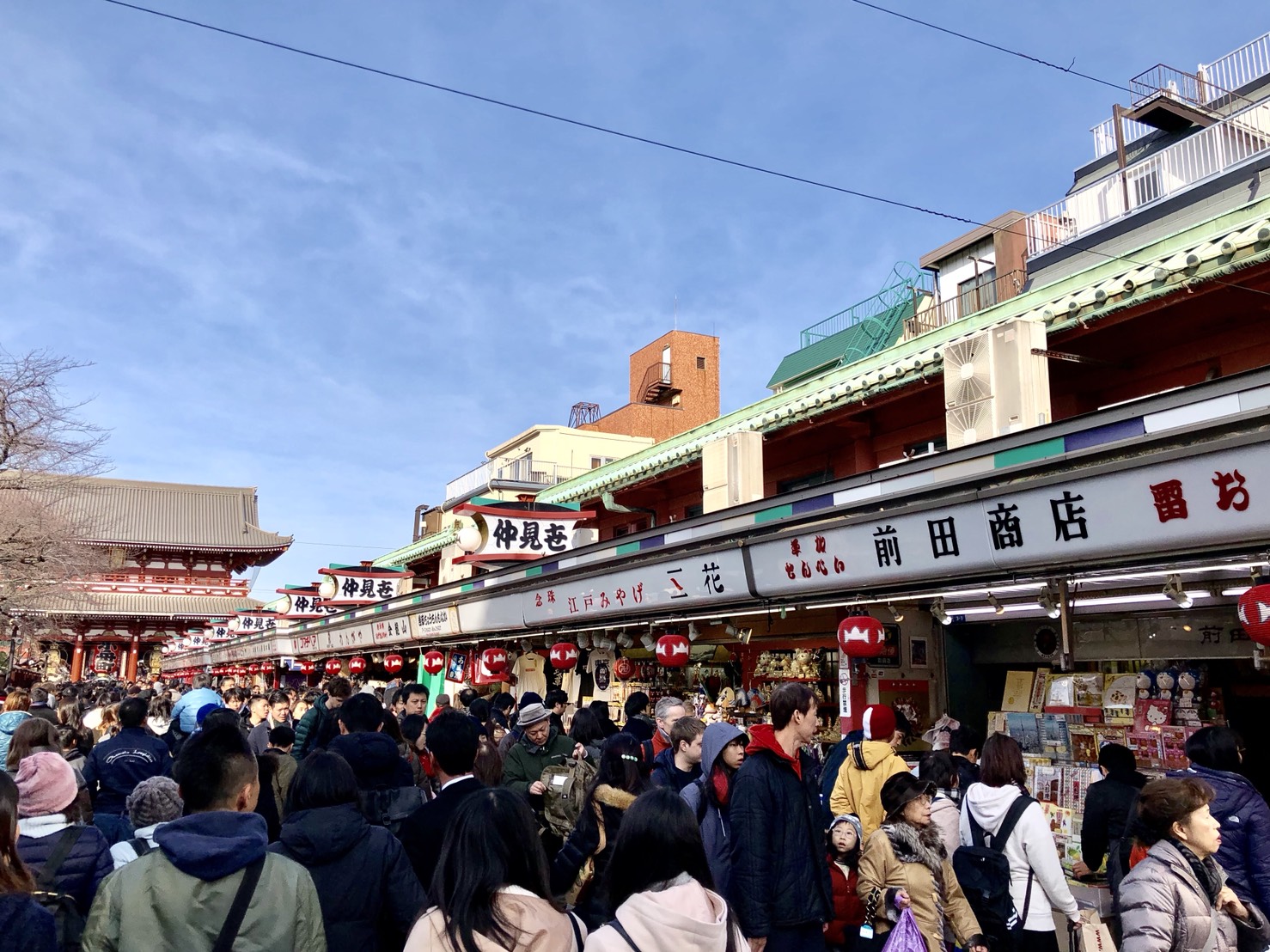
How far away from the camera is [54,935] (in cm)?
285

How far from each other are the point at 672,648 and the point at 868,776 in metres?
5.79

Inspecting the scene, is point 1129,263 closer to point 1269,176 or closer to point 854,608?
point 1269,176

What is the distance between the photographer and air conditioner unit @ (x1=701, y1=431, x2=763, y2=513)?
43.8 ft

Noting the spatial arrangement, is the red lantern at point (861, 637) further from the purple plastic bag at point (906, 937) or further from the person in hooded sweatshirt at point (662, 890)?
the person in hooded sweatshirt at point (662, 890)

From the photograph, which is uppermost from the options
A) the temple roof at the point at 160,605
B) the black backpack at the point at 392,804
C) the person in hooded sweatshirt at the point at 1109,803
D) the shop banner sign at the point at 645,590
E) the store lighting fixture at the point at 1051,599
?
the temple roof at the point at 160,605

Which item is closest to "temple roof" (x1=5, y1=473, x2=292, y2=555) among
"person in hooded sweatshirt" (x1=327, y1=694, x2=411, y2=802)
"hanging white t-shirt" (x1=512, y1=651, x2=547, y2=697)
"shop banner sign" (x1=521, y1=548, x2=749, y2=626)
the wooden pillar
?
the wooden pillar

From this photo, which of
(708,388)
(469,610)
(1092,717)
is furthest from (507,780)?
(708,388)

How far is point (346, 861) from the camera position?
12.0 feet

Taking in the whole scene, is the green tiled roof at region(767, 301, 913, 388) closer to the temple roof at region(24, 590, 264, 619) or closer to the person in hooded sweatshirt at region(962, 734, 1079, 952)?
the person in hooded sweatshirt at region(962, 734, 1079, 952)

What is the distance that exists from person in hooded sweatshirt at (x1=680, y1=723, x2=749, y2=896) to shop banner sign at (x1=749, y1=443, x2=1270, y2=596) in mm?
3359

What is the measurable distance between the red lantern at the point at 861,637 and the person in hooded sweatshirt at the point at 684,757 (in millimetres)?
3472

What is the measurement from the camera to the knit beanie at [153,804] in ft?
14.2

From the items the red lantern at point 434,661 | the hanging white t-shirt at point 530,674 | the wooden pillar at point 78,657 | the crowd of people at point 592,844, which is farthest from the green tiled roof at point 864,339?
the wooden pillar at point 78,657

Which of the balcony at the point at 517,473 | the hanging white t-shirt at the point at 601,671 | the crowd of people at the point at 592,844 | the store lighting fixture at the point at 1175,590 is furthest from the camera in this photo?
the balcony at the point at 517,473
